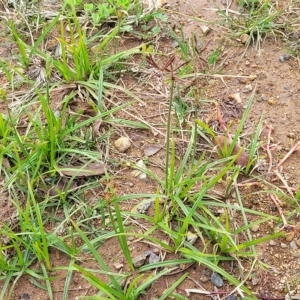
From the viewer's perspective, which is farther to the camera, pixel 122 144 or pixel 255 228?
pixel 122 144

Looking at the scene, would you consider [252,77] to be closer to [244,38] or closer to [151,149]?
[244,38]

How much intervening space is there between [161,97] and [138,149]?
335 millimetres

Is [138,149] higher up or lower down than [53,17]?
lower down

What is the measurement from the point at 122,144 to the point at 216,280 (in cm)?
74

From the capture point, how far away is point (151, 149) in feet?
7.27

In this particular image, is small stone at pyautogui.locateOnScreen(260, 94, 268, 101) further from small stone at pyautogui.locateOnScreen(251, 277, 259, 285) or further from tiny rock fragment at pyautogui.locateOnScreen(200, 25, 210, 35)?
small stone at pyautogui.locateOnScreen(251, 277, 259, 285)

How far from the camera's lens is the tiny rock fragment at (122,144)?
2205 mm

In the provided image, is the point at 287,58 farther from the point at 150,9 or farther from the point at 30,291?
the point at 30,291

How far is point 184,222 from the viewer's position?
1808 mm

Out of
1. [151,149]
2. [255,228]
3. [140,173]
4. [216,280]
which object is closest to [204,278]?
[216,280]

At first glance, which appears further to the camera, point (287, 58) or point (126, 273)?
point (287, 58)

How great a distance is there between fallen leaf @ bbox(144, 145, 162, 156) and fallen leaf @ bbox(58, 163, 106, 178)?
211mm

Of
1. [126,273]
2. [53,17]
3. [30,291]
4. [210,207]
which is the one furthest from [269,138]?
[53,17]

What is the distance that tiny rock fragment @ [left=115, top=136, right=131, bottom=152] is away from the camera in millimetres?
2205
